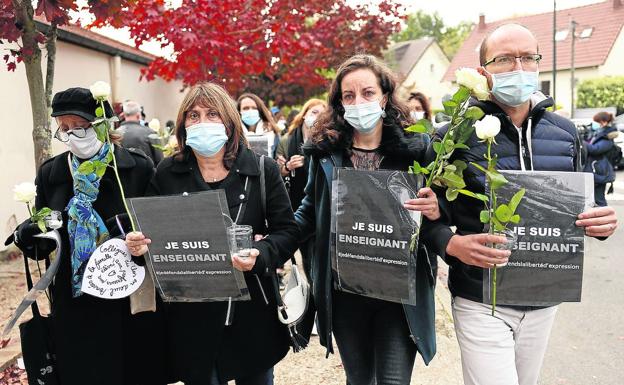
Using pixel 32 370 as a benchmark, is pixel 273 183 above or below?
above

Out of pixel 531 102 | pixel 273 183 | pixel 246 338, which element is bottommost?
pixel 246 338

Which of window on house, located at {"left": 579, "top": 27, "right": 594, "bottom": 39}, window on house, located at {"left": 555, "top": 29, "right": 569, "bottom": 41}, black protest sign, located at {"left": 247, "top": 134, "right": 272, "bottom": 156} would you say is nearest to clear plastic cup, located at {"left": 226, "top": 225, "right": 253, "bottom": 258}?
black protest sign, located at {"left": 247, "top": 134, "right": 272, "bottom": 156}

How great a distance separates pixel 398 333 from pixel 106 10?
252 centimetres

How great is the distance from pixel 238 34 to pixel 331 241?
504 cm

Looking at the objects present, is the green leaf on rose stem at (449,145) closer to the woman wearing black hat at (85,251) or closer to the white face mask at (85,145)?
the woman wearing black hat at (85,251)

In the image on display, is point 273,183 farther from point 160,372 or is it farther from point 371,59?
point 160,372

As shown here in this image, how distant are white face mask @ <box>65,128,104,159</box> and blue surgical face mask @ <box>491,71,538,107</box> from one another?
1891 millimetres

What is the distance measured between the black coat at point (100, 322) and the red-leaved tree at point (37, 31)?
37.0 inches

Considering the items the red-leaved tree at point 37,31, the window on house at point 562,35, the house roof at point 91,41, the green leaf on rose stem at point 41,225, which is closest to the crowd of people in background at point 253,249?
the green leaf on rose stem at point 41,225

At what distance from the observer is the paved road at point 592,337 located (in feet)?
13.5

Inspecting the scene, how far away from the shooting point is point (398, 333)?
259 cm

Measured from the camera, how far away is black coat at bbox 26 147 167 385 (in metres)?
2.75

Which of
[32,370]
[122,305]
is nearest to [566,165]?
[122,305]

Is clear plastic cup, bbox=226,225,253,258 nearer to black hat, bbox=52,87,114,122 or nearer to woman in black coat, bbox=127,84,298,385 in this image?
woman in black coat, bbox=127,84,298,385
